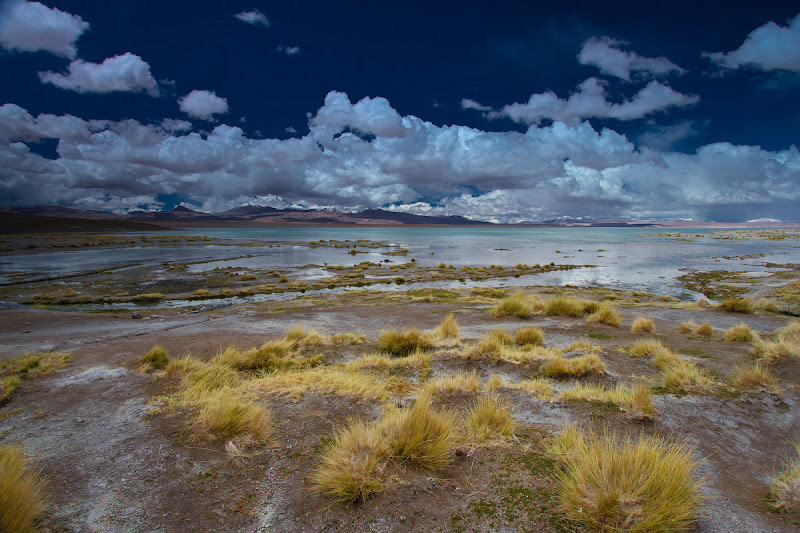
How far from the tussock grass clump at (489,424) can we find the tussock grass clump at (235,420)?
298 centimetres

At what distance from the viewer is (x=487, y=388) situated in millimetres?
7410

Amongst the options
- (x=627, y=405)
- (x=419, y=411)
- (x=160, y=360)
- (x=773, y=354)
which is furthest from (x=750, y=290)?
(x=160, y=360)

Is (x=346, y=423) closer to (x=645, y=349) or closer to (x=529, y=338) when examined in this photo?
(x=529, y=338)

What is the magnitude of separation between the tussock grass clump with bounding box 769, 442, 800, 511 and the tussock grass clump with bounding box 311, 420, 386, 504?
415 centimetres

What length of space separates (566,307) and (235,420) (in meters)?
14.9

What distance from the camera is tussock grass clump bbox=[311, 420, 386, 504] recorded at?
157 inches

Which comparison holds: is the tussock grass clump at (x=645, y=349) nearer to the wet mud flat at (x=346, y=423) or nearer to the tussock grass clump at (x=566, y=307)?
the wet mud flat at (x=346, y=423)

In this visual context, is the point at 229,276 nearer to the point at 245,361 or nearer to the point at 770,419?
the point at 245,361

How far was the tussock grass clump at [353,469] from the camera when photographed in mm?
3982

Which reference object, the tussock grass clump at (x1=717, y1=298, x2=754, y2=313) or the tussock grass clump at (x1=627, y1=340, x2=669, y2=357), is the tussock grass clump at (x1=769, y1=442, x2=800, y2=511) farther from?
the tussock grass clump at (x1=717, y1=298, x2=754, y2=313)

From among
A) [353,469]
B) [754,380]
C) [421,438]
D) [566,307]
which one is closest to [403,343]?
[421,438]

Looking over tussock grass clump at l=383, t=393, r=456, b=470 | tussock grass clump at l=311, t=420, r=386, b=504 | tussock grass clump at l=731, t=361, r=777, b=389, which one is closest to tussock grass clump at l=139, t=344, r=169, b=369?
tussock grass clump at l=311, t=420, r=386, b=504

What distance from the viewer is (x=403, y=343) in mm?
10641

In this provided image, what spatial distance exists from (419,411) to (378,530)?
1.55 m
